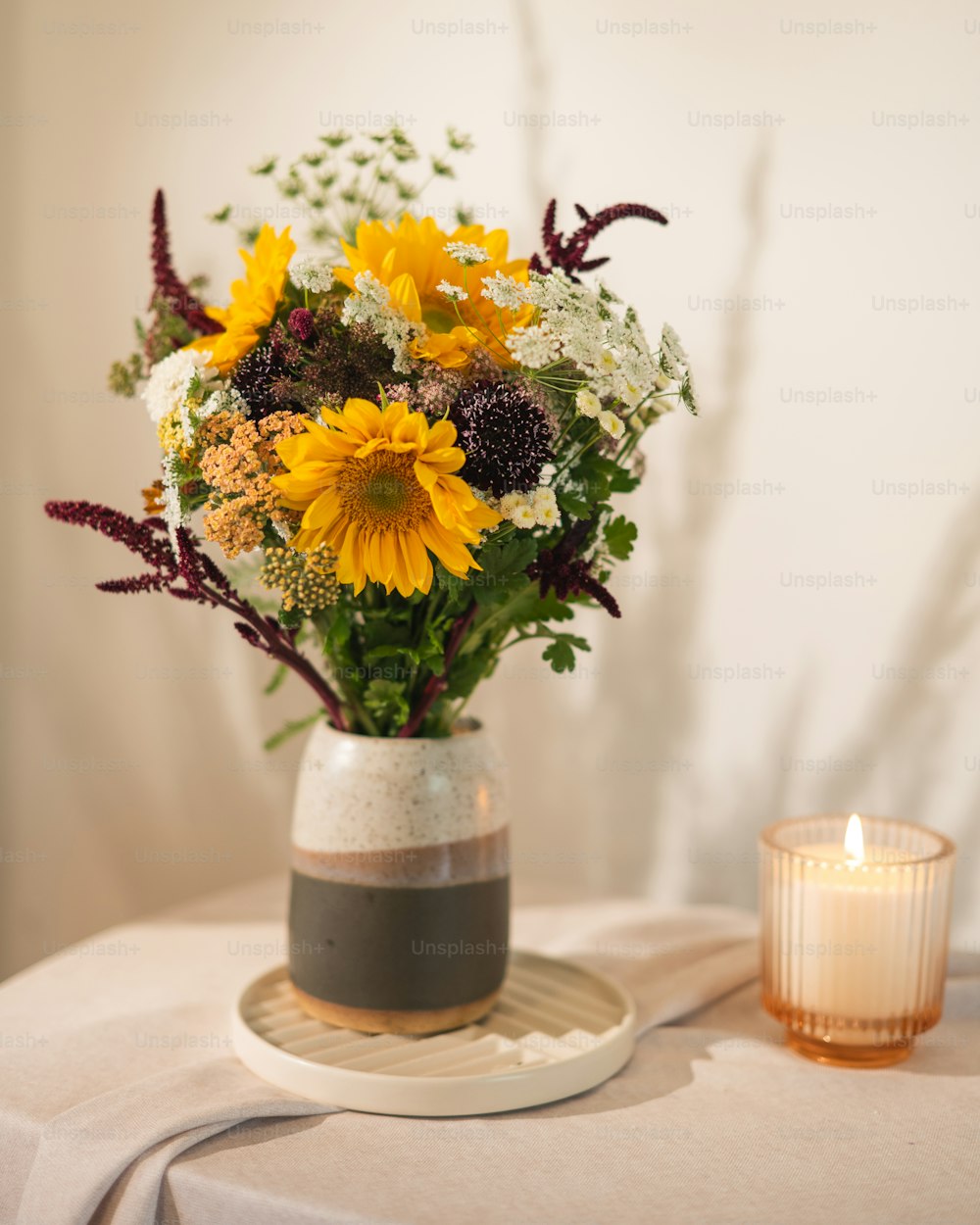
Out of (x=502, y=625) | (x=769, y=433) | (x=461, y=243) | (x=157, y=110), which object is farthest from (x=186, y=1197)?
(x=157, y=110)

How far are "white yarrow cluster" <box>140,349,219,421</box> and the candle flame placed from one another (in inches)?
24.3

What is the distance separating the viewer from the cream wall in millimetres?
1238

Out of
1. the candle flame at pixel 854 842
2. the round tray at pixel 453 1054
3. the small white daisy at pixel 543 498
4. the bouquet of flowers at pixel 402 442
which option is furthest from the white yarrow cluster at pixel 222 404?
the candle flame at pixel 854 842

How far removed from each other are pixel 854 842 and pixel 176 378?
25.4 inches

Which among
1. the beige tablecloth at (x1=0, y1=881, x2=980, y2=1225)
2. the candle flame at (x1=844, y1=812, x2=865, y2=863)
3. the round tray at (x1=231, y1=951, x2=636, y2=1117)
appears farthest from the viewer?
the candle flame at (x1=844, y1=812, x2=865, y2=863)

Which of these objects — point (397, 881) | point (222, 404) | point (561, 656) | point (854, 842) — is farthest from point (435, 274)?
point (854, 842)

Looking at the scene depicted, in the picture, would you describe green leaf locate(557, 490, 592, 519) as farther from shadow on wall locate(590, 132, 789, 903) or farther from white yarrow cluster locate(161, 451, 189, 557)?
shadow on wall locate(590, 132, 789, 903)

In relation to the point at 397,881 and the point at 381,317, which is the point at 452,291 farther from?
the point at 397,881

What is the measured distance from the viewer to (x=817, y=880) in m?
0.97

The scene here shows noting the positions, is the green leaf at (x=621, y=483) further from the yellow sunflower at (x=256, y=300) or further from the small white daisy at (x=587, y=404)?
the yellow sunflower at (x=256, y=300)

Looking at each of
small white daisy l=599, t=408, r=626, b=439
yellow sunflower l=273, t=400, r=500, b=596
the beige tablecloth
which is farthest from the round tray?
small white daisy l=599, t=408, r=626, b=439

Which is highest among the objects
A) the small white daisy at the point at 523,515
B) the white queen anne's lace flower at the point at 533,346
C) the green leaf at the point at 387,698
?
the white queen anne's lace flower at the point at 533,346

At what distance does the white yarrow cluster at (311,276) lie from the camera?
2.78 feet

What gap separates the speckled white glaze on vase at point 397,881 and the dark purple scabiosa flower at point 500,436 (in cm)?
25
